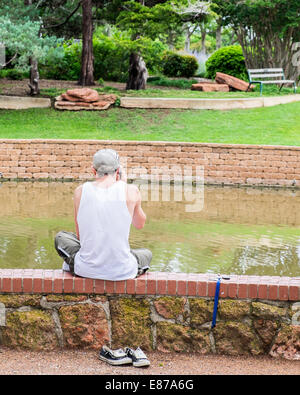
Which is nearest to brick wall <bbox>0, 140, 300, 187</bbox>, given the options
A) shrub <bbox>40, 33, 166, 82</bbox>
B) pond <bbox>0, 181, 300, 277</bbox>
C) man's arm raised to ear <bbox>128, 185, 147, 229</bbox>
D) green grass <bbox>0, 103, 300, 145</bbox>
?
green grass <bbox>0, 103, 300, 145</bbox>

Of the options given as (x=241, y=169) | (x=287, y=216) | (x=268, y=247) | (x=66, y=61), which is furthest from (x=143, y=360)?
(x=66, y=61)

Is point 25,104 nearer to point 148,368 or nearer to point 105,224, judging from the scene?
point 105,224

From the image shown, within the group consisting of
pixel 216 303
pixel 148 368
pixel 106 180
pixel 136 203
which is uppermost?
pixel 106 180

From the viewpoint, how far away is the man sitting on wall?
4406 millimetres

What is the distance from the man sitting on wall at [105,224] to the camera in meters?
4.41

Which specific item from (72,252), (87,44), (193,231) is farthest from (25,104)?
(72,252)

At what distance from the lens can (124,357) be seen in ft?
14.0

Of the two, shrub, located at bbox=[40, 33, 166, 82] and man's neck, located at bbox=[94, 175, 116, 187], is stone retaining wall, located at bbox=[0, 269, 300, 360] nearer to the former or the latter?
man's neck, located at bbox=[94, 175, 116, 187]

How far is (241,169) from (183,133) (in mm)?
2438

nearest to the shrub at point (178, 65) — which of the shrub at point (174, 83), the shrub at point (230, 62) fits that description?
the shrub at point (230, 62)

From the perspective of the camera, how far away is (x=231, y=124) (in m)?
17.2

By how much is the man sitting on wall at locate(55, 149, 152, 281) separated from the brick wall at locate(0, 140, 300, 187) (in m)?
10.1

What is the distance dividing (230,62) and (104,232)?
2220cm

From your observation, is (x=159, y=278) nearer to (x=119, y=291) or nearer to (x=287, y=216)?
(x=119, y=291)
